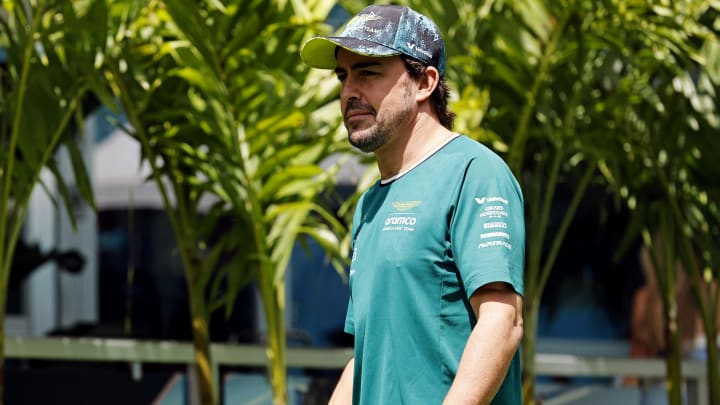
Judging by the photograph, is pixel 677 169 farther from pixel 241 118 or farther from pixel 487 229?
pixel 487 229

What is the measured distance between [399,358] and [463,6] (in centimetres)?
282

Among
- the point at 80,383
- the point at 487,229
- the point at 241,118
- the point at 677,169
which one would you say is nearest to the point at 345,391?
the point at 487,229

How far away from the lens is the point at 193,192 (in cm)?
496

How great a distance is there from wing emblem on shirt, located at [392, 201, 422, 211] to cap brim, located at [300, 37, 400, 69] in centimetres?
28

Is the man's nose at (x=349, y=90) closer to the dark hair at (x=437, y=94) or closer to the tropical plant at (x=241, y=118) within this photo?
the dark hair at (x=437, y=94)

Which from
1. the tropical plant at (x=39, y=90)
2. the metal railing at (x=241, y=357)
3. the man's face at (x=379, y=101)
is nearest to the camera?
the man's face at (x=379, y=101)

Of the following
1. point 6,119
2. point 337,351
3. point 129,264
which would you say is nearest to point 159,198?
point 129,264

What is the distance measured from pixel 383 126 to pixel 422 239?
261 millimetres

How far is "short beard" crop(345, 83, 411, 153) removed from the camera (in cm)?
242

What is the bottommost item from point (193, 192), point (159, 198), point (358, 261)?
point (159, 198)

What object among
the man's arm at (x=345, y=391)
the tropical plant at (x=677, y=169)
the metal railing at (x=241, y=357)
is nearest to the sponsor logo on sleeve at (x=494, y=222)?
the man's arm at (x=345, y=391)

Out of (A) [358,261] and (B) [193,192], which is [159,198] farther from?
(A) [358,261]

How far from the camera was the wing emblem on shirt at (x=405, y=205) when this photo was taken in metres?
2.33

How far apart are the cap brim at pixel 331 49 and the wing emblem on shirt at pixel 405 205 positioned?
0.28 meters
